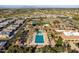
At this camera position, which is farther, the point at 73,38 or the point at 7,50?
the point at 73,38

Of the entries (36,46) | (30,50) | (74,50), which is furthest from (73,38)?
(30,50)

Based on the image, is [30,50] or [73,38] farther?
[73,38]
